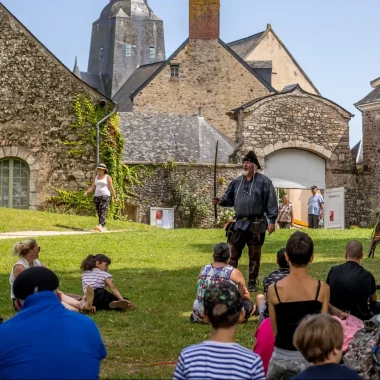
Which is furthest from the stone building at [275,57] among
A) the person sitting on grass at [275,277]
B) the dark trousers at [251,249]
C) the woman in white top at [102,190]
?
the person sitting on grass at [275,277]

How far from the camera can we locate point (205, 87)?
4731cm

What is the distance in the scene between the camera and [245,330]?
384 inches

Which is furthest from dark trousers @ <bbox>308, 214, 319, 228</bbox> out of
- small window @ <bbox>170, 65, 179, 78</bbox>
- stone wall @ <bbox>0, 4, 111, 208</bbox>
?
small window @ <bbox>170, 65, 179, 78</bbox>

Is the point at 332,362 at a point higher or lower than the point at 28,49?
lower

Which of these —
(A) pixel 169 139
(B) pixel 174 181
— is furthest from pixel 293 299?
(A) pixel 169 139

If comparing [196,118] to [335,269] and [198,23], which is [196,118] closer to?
[198,23]

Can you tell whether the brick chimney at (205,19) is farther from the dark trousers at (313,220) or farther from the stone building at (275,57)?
the dark trousers at (313,220)

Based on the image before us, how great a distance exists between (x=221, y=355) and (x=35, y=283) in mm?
1278

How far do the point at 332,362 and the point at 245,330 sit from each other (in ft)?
14.9

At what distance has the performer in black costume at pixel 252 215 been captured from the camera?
40.4ft

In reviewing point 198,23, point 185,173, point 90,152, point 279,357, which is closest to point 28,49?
point 90,152

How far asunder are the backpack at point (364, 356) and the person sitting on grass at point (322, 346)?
1.74 meters

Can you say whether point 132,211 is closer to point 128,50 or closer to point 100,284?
point 100,284

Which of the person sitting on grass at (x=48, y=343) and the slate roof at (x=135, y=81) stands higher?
the slate roof at (x=135, y=81)
